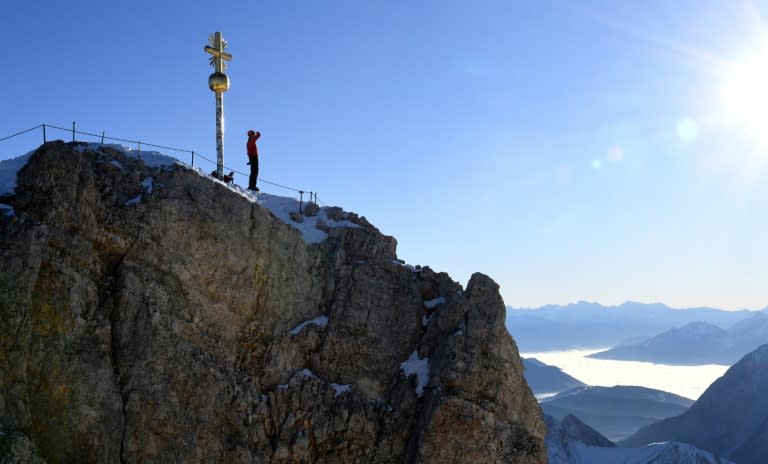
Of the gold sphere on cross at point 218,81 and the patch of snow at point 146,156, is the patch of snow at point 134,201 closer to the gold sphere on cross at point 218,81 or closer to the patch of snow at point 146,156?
the patch of snow at point 146,156

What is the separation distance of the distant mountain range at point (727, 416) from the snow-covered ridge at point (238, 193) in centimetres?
11967

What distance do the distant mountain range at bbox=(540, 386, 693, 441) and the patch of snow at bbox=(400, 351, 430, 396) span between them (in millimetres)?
147090

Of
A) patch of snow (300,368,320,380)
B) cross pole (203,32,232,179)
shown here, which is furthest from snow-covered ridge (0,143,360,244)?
patch of snow (300,368,320,380)

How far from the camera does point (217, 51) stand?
103 feet

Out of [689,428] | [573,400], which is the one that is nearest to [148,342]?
[689,428]

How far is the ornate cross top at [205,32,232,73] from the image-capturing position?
103 ft

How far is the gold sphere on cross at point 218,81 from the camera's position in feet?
102

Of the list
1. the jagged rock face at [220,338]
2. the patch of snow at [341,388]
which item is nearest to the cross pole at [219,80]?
the jagged rock face at [220,338]

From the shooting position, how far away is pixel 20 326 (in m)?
20.4

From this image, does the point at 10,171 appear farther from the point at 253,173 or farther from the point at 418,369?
the point at 418,369

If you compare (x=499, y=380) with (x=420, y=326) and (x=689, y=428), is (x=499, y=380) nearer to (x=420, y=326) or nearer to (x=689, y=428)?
(x=420, y=326)

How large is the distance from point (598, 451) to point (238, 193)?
89116mm

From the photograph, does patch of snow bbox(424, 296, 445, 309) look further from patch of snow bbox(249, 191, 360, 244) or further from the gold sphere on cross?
the gold sphere on cross

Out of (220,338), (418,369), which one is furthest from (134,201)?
(418,369)
